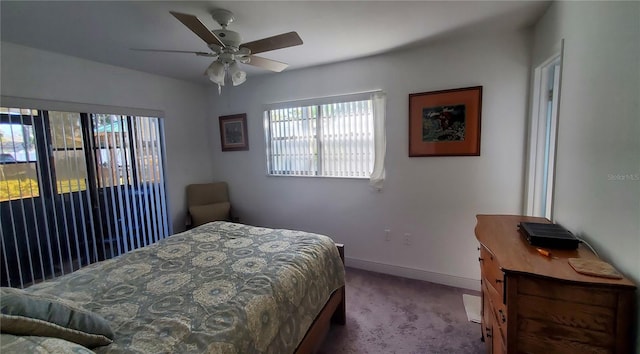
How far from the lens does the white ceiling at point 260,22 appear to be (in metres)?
1.80

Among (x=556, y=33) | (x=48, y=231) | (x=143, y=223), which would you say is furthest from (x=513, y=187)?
(x=48, y=231)

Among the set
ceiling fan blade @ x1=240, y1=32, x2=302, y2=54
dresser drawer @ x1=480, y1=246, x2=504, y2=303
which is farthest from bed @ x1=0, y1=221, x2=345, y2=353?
ceiling fan blade @ x1=240, y1=32, x2=302, y2=54

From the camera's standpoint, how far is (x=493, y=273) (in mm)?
1378

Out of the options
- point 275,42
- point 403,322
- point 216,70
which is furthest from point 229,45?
point 403,322

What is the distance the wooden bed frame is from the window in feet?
4.03

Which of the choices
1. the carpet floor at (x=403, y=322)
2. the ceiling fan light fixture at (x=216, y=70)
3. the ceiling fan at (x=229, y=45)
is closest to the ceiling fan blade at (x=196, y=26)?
the ceiling fan at (x=229, y=45)

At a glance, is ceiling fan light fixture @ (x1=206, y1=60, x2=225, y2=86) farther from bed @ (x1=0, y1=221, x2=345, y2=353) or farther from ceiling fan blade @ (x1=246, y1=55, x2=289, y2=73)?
bed @ (x1=0, y1=221, x2=345, y2=353)

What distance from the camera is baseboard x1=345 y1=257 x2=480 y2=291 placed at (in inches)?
105

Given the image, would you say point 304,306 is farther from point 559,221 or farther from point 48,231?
point 48,231

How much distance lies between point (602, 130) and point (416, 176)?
1602 mm

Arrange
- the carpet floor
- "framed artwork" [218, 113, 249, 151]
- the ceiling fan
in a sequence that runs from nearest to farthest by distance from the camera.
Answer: the ceiling fan → the carpet floor → "framed artwork" [218, 113, 249, 151]

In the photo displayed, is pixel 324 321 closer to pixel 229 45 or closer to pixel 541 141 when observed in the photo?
pixel 229 45

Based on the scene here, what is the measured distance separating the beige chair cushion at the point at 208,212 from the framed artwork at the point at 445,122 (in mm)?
2667

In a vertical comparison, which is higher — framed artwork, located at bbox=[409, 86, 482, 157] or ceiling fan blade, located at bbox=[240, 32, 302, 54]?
ceiling fan blade, located at bbox=[240, 32, 302, 54]
